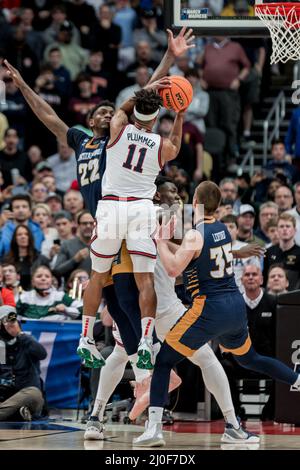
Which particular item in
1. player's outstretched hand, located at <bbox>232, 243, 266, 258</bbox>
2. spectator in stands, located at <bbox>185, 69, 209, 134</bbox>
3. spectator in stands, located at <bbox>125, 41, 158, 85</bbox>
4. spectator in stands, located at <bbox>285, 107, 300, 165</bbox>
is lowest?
player's outstretched hand, located at <bbox>232, 243, 266, 258</bbox>

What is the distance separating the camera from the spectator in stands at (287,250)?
13711mm

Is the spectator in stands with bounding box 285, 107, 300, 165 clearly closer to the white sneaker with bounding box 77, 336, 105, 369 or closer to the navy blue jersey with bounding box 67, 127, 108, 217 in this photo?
the navy blue jersey with bounding box 67, 127, 108, 217

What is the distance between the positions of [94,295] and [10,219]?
6409mm

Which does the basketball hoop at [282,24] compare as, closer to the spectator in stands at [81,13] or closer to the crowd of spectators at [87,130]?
the crowd of spectators at [87,130]

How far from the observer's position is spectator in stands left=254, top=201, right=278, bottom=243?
49.2ft

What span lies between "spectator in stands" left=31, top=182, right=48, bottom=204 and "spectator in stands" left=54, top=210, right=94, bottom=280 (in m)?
2.09

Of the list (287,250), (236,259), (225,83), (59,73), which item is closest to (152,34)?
(59,73)

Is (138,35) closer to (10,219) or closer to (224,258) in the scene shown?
(10,219)

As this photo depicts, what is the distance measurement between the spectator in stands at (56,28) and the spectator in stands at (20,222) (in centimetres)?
644

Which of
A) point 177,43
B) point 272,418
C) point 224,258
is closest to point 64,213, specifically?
point 272,418

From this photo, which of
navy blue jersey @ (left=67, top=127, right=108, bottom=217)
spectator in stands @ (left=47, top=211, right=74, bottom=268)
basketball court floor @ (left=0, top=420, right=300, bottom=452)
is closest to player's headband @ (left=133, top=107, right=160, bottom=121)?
navy blue jersey @ (left=67, top=127, right=108, bottom=217)

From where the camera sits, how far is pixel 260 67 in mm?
20578

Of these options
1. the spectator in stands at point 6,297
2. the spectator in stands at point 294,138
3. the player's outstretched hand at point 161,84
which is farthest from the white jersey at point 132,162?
the spectator in stands at point 294,138

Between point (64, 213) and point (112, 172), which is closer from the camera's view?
point (112, 172)
